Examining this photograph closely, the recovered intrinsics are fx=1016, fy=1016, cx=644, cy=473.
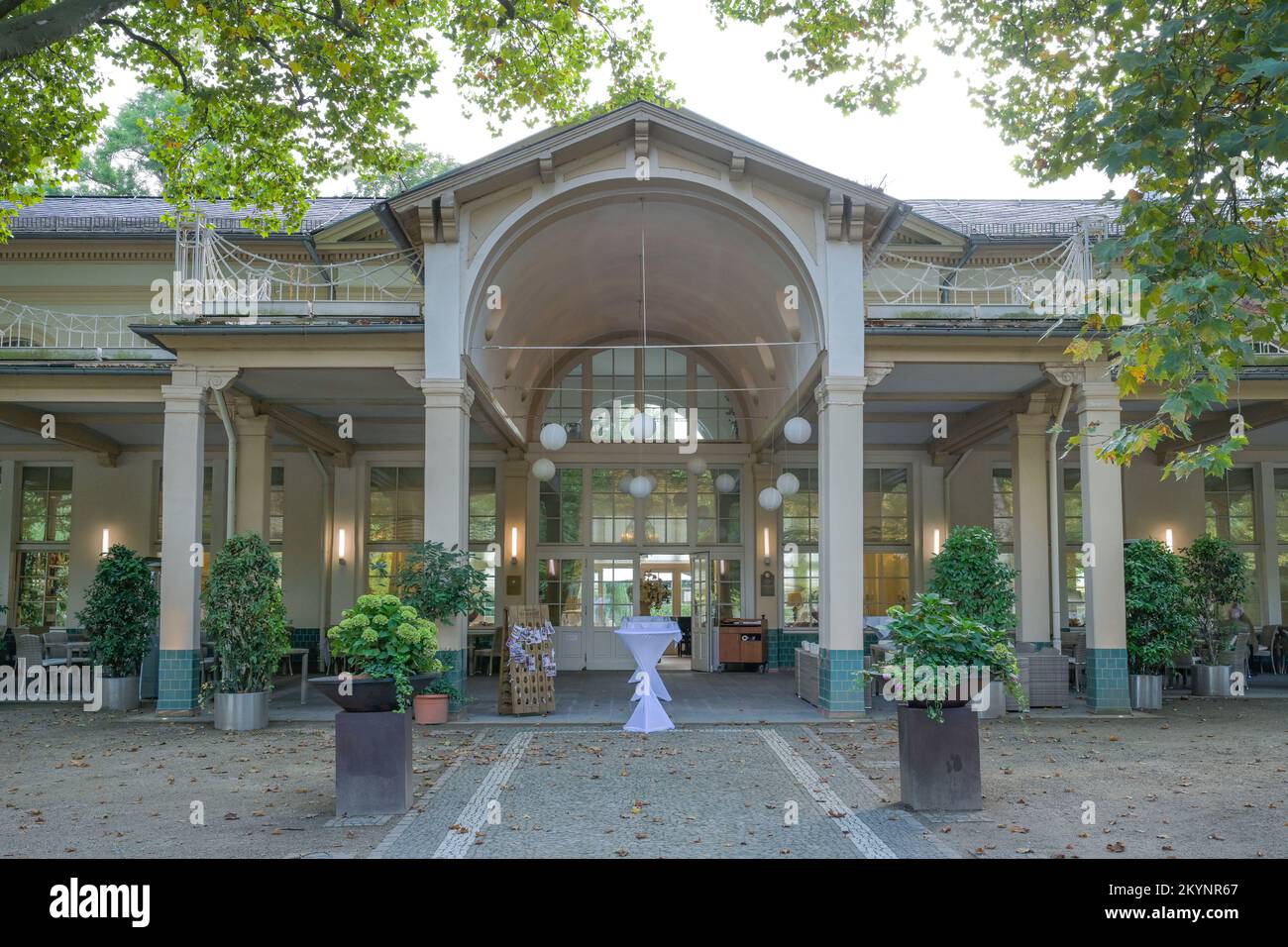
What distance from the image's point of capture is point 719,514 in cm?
1750

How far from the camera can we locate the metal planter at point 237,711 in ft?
34.4

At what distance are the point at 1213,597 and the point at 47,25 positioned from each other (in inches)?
556

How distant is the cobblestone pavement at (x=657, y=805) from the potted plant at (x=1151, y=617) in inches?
185

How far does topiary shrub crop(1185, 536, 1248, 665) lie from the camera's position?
1330cm

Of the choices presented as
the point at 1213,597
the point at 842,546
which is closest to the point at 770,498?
the point at 842,546

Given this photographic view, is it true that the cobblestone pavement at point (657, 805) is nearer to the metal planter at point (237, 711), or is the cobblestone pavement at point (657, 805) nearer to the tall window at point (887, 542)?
the metal planter at point (237, 711)

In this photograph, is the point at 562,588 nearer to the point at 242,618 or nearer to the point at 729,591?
the point at 729,591

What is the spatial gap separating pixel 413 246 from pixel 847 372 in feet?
16.5

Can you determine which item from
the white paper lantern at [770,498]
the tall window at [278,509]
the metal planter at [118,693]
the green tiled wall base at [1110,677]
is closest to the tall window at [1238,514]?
the green tiled wall base at [1110,677]

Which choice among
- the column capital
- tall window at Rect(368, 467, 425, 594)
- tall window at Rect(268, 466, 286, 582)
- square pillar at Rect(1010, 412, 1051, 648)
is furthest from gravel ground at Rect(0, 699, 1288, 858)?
tall window at Rect(368, 467, 425, 594)

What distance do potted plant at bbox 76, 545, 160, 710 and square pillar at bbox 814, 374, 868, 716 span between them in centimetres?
818

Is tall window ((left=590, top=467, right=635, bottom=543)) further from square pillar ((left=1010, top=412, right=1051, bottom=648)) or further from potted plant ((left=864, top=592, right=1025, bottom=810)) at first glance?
potted plant ((left=864, top=592, right=1025, bottom=810))
